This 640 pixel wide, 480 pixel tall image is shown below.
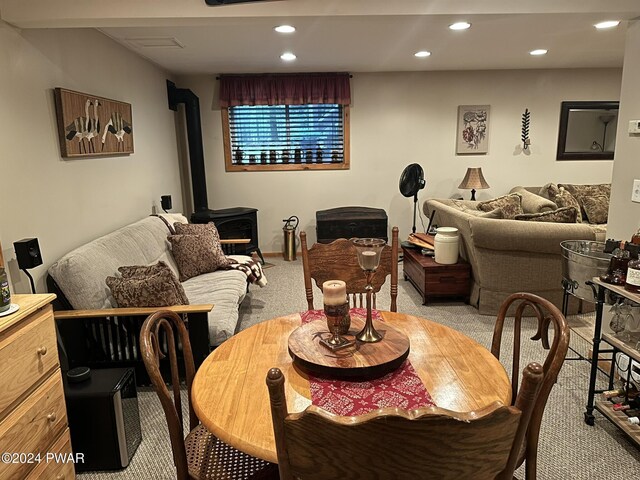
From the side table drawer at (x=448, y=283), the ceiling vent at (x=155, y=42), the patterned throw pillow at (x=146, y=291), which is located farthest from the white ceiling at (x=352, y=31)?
the side table drawer at (x=448, y=283)

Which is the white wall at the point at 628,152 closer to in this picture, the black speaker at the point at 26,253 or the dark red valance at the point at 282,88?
the black speaker at the point at 26,253

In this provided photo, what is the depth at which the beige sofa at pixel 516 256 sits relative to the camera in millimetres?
3357

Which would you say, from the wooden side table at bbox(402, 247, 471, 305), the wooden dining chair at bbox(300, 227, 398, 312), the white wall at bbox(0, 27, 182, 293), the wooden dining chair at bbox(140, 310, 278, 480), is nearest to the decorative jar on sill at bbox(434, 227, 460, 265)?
the wooden side table at bbox(402, 247, 471, 305)

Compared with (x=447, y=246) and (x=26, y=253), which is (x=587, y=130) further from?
(x=26, y=253)

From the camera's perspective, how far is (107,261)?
2.78 metres

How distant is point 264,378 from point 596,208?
538cm

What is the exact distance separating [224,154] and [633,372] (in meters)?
4.81

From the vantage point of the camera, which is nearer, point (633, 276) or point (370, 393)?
point (370, 393)

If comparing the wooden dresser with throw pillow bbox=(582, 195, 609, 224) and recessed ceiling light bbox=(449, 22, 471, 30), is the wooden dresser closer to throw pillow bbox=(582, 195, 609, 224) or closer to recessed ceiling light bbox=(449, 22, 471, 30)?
recessed ceiling light bbox=(449, 22, 471, 30)

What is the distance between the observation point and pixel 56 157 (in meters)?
2.72

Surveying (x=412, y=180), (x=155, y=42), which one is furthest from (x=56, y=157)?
(x=412, y=180)

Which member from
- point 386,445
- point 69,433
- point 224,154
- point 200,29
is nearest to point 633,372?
point 386,445

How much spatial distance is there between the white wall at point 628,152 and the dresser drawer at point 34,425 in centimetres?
303

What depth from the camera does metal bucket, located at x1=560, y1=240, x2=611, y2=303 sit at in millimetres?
2322
